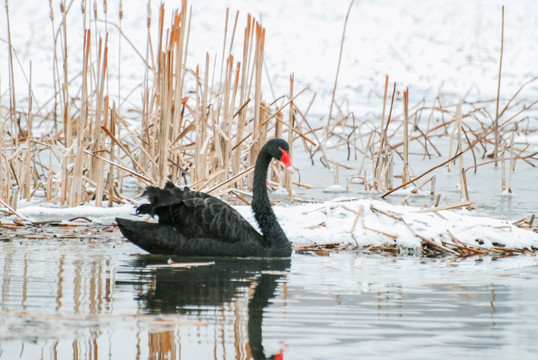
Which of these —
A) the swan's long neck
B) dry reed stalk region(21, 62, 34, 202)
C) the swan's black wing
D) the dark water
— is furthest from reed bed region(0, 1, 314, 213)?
the dark water

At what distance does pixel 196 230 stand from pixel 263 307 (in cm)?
201

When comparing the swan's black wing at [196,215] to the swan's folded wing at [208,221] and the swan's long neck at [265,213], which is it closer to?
the swan's folded wing at [208,221]

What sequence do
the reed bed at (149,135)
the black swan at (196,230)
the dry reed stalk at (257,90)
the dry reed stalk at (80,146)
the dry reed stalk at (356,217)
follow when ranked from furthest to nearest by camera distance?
the dry reed stalk at (257,90) < the dry reed stalk at (80,146) < the reed bed at (149,135) < the dry reed stalk at (356,217) < the black swan at (196,230)

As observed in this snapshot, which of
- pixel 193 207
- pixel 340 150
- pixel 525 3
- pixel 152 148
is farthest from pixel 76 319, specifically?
Answer: pixel 525 3

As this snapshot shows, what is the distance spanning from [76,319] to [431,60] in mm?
24740

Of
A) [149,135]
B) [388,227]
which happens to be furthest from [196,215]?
[149,135]

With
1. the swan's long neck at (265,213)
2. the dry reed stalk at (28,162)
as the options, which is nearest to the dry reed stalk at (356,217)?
the swan's long neck at (265,213)

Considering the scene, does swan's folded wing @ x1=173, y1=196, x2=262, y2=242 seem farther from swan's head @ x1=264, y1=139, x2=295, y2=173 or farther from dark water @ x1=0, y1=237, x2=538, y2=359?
swan's head @ x1=264, y1=139, x2=295, y2=173

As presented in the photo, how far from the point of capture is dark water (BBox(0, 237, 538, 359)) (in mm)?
3418

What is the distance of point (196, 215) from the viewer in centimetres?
620

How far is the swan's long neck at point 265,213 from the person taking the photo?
20.1 ft

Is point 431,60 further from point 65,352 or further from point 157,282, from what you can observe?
point 65,352

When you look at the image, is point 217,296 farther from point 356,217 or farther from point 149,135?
point 149,135

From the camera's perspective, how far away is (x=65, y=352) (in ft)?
10.7
